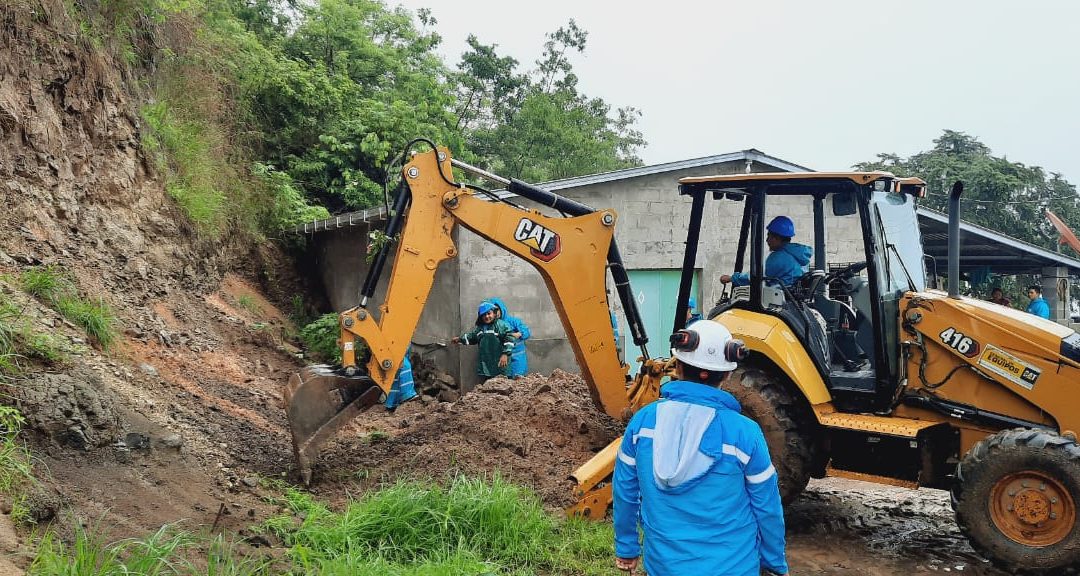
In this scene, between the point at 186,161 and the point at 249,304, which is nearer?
the point at 186,161

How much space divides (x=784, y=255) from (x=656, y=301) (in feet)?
21.8

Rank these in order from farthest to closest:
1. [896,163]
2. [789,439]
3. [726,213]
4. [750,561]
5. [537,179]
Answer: [896,163] < [537,179] < [726,213] < [789,439] < [750,561]

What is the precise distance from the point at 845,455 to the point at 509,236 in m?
2.86

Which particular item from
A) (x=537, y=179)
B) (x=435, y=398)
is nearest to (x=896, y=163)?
(x=537, y=179)

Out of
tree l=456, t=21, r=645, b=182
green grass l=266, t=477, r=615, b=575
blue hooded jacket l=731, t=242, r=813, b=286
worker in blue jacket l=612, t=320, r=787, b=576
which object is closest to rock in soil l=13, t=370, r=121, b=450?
green grass l=266, t=477, r=615, b=575

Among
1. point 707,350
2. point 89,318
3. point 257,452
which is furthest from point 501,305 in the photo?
point 707,350

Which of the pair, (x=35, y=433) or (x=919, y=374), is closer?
(x=35, y=433)

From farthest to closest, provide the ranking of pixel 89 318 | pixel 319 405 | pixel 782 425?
pixel 89 318, pixel 319 405, pixel 782 425

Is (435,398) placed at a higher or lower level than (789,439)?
lower

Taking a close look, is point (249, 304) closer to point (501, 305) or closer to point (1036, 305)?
point (501, 305)

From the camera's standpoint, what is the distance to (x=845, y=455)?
221 inches

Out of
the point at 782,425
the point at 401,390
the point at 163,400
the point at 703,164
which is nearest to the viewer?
the point at 782,425

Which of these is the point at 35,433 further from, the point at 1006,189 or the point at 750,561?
the point at 1006,189

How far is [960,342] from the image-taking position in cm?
540
